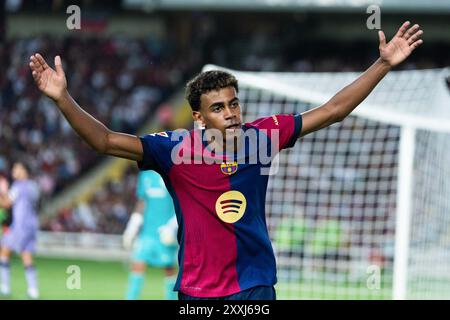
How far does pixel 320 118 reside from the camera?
16.5 feet

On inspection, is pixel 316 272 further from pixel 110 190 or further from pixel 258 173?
pixel 110 190

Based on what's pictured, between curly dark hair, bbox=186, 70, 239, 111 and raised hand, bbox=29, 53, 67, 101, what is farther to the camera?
curly dark hair, bbox=186, 70, 239, 111

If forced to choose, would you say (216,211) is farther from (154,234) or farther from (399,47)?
(154,234)

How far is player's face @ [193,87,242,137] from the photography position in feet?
15.9

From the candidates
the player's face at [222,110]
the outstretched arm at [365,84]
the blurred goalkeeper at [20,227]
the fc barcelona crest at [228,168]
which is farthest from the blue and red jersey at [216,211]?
the blurred goalkeeper at [20,227]

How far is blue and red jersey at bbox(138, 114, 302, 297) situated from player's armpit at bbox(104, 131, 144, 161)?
0.04m

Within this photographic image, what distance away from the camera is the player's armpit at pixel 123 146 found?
15.4ft

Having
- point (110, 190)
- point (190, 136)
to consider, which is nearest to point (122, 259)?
point (110, 190)

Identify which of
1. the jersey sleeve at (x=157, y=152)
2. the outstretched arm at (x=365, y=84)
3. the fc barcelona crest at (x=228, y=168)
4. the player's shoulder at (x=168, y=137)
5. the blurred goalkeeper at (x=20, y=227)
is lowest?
the blurred goalkeeper at (x=20, y=227)

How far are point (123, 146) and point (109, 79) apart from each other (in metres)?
20.7
